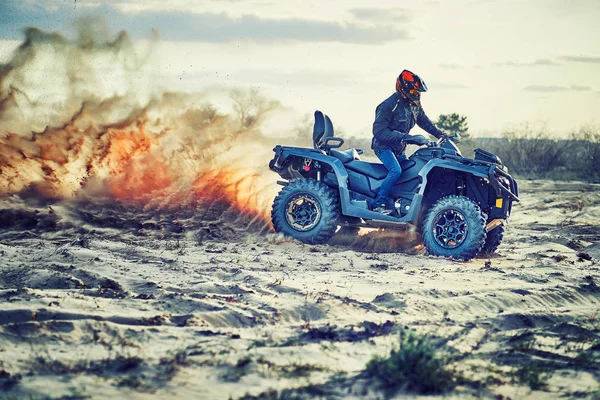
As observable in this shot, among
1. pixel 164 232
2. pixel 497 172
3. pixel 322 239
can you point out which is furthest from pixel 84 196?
pixel 497 172

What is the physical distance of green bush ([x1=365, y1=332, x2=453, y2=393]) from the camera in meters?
4.95

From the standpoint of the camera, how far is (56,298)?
6.70 m

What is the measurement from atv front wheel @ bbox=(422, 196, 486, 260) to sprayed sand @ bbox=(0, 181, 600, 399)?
286 mm

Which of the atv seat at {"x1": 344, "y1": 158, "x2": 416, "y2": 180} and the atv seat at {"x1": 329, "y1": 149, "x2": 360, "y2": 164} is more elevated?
the atv seat at {"x1": 329, "y1": 149, "x2": 360, "y2": 164}

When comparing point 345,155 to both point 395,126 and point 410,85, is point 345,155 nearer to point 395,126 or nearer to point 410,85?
point 395,126

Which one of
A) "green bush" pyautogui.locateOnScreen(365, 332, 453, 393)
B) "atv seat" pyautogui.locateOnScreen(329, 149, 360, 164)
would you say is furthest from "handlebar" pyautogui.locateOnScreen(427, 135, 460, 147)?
"green bush" pyautogui.locateOnScreen(365, 332, 453, 393)

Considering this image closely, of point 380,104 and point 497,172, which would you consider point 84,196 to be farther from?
point 497,172

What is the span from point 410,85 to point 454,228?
2.10 meters

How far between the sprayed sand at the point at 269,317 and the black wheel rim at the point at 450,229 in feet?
1.19

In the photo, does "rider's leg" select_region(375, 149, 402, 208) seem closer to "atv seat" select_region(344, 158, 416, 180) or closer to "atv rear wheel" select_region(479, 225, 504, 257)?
"atv seat" select_region(344, 158, 416, 180)

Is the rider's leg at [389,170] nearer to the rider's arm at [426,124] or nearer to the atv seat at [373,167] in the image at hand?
the atv seat at [373,167]

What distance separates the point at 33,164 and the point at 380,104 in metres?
6.75

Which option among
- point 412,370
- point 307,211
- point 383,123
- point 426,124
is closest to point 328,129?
point 383,123

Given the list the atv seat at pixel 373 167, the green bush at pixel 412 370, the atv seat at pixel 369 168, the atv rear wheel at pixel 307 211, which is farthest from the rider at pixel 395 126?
the green bush at pixel 412 370
